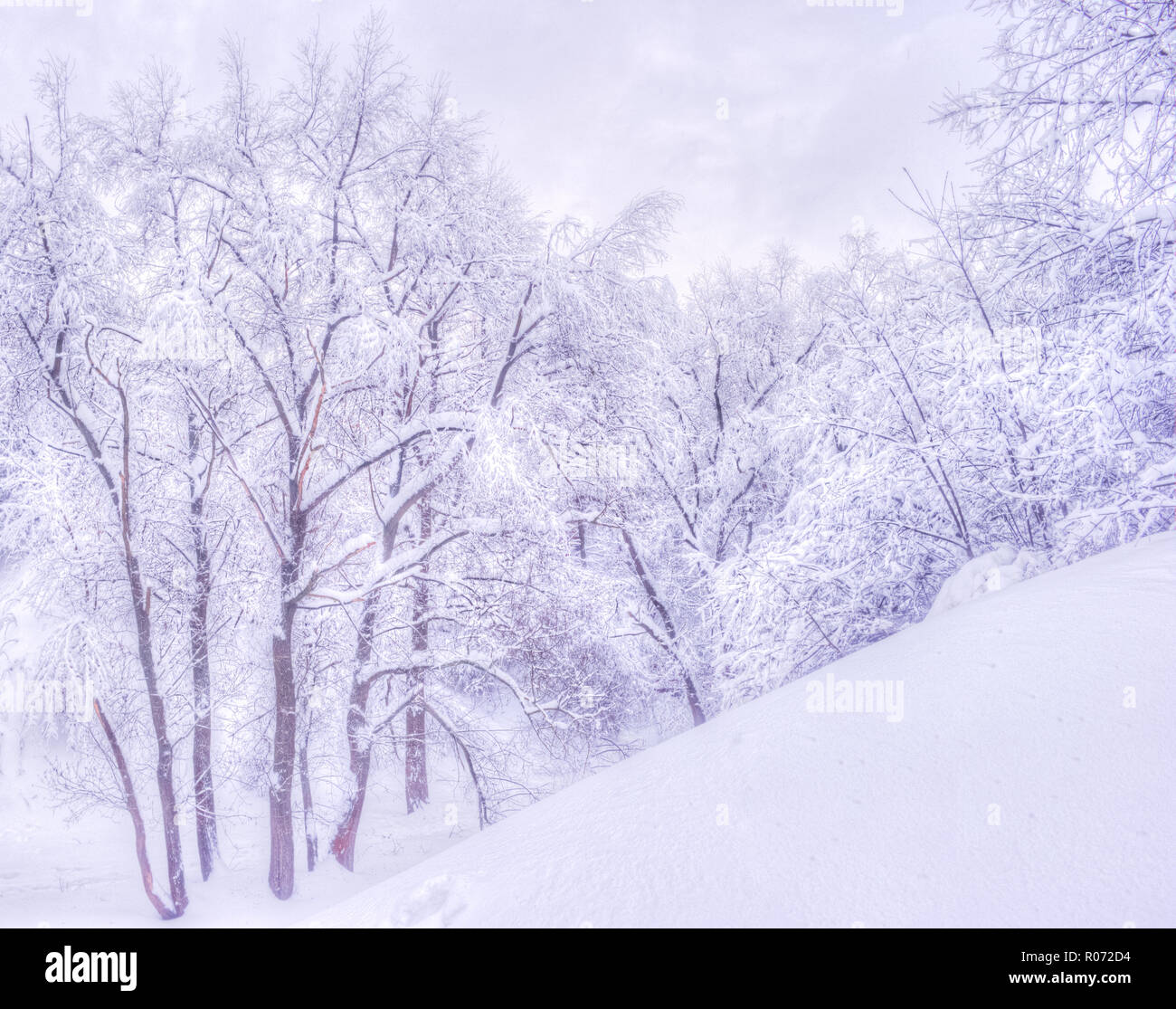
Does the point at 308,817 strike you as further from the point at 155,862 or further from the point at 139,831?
the point at 139,831

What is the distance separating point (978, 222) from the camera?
5594mm

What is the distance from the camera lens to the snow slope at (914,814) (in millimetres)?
1675

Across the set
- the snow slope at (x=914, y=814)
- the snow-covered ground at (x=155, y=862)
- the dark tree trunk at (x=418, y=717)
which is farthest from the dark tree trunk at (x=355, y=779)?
the snow slope at (x=914, y=814)

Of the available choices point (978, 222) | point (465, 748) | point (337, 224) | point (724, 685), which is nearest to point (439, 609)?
point (465, 748)

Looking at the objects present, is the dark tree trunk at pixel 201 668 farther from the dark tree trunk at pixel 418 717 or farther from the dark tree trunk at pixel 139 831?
the dark tree trunk at pixel 418 717

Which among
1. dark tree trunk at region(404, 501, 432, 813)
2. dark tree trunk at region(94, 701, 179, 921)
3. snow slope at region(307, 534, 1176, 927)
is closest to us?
snow slope at region(307, 534, 1176, 927)

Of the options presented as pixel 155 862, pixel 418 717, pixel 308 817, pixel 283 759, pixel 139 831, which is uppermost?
pixel 418 717

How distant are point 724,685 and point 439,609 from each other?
3481 millimetres

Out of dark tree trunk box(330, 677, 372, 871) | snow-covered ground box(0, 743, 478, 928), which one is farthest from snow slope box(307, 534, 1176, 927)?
dark tree trunk box(330, 677, 372, 871)

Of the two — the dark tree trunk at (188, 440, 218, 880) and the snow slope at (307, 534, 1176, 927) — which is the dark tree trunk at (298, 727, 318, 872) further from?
the snow slope at (307, 534, 1176, 927)

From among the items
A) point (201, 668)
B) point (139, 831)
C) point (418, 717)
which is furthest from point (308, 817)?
point (418, 717)

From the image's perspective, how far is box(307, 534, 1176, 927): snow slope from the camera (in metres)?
1.67

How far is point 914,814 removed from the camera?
2.01m
